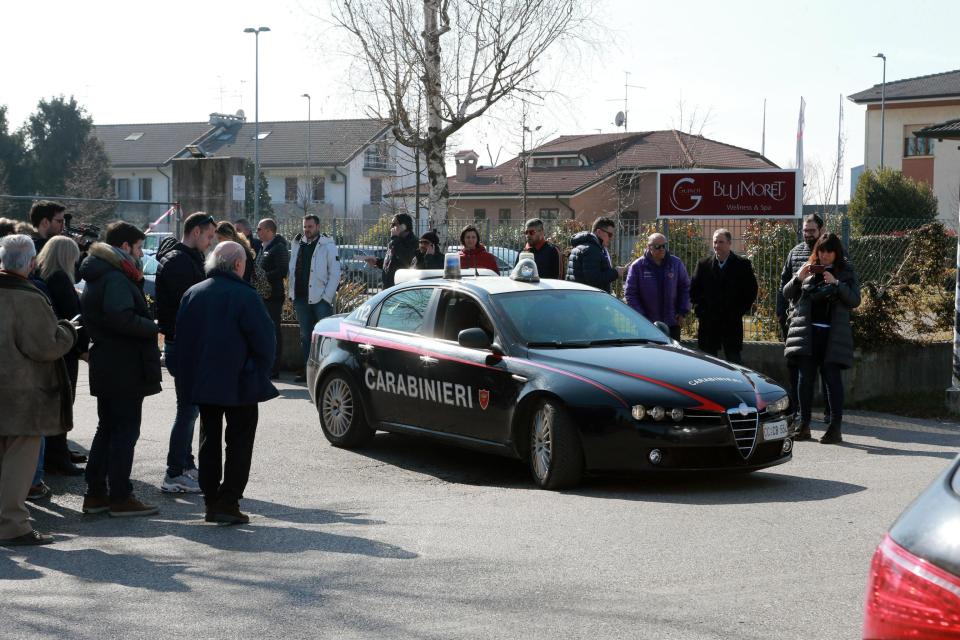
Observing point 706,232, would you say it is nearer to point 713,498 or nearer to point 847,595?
point 713,498

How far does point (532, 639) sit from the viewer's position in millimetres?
5191

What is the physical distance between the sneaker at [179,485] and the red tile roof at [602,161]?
4731cm

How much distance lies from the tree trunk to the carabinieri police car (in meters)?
12.6

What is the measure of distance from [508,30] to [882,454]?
15865 millimetres

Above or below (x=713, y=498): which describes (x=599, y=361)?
above

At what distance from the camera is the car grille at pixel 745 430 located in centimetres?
861

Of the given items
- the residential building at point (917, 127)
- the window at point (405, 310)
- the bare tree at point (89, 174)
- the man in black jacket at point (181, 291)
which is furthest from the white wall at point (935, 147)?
the man in black jacket at point (181, 291)

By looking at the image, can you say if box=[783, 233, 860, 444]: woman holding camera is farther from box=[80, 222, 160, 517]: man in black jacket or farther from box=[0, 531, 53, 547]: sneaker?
box=[0, 531, 53, 547]: sneaker

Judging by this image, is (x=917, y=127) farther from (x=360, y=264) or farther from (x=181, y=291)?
(x=181, y=291)

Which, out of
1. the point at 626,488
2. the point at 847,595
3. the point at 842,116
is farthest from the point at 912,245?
the point at 842,116

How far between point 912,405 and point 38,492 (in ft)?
30.1

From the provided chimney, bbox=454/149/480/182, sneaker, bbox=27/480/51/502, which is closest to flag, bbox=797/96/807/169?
chimney, bbox=454/149/480/182

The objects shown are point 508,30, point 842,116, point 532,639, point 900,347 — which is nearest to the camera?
point 532,639

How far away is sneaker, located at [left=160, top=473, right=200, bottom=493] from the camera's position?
28.9ft
